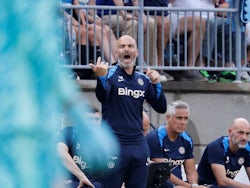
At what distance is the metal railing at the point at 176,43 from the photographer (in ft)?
36.7

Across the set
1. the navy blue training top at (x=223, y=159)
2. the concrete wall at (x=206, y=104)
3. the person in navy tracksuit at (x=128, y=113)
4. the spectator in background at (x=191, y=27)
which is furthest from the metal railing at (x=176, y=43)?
the person in navy tracksuit at (x=128, y=113)

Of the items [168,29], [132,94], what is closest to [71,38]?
[168,29]

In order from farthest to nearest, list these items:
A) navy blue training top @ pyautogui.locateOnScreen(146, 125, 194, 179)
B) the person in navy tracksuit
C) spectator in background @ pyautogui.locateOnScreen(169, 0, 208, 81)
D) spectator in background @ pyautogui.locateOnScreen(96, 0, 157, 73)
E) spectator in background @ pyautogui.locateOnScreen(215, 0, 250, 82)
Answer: spectator in background @ pyautogui.locateOnScreen(215, 0, 250, 82), spectator in background @ pyautogui.locateOnScreen(169, 0, 208, 81), spectator in background @ pyautogui.locateOnScreen(96, 0, 157, 73), navy blue training top @ pyautogui.locateOnScreen(146, 125, 194, 179), the person in navy tracksuit

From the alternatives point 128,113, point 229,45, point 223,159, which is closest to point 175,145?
point 223,159

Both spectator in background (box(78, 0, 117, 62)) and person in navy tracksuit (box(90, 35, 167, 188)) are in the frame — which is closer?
person in navy tracksuit (box(90, 35, 167, 188))

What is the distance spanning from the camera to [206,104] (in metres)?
11.3

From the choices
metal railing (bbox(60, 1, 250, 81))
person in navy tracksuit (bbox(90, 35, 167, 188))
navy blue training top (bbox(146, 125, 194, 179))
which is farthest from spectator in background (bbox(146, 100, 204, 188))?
metal railing (bbox(60, 1, 250, 81))

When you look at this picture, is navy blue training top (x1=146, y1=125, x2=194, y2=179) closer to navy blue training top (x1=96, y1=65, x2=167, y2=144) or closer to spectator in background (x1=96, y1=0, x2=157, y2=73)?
navy blue training top (x1=96, y1=65, x2=167, y2=144)

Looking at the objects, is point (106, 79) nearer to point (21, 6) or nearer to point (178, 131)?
point (178, 131)

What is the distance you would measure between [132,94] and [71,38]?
3.05m

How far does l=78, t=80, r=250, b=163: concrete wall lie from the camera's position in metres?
11.1

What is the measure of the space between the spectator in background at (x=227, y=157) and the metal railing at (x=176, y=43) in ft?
5.57

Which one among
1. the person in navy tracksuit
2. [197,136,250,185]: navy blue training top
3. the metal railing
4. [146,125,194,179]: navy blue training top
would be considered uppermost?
the metal railing

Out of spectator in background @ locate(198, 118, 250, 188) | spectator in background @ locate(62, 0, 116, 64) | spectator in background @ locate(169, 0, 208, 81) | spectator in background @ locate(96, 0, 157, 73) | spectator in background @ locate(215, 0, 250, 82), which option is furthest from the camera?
spectator in background @ locate(215, 0, 250, 82)
